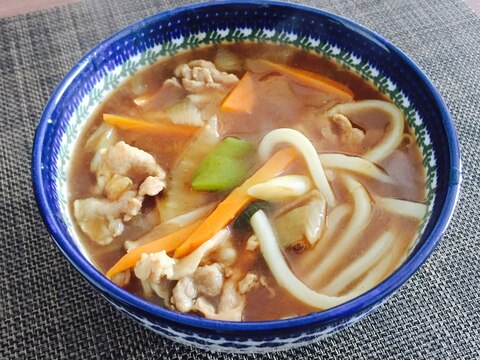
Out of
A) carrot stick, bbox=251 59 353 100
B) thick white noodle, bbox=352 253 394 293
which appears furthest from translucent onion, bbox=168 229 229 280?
carrot stick, bbox=251 59 353 100

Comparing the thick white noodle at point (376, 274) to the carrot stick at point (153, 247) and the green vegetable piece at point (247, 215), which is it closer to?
the green vegetable piece at point (247, 215)

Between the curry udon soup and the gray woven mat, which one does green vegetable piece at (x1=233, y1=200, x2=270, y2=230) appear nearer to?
the curry udon soup

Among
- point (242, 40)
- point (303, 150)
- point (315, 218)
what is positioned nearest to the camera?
point (315, 218)

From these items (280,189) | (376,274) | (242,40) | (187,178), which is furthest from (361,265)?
(242,40)

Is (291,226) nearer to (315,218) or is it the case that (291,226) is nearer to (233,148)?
(315,218)

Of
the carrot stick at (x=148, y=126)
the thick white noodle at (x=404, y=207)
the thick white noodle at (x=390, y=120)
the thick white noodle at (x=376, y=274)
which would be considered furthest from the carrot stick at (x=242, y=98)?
the thick white noodle at (x=376, y=274)
